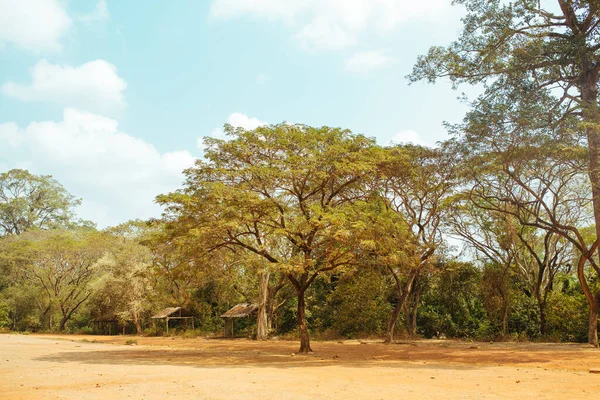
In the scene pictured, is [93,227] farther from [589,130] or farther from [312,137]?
[589,130]

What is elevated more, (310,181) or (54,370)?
(310,181)

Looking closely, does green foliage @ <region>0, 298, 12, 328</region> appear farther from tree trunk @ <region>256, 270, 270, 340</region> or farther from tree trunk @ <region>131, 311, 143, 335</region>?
tree trunk @ <region>256, 270, 270, 340</region>

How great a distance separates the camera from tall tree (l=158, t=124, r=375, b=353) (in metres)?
14.0

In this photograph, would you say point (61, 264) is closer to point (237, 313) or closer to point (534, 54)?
point (237, 313)

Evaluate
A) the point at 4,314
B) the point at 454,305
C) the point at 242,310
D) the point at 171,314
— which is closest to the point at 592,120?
the point at 454,305

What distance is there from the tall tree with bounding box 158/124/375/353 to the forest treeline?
52 mm

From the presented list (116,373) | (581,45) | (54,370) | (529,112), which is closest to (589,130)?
(529,112)

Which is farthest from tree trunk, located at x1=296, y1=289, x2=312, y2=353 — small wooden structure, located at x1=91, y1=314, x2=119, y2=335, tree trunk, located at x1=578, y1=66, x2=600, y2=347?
small wooden structure, located at x1=91, y1=314, x2=119, y2=335

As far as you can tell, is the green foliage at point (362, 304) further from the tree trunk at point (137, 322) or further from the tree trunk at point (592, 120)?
the tree trunk at point (137, 322)

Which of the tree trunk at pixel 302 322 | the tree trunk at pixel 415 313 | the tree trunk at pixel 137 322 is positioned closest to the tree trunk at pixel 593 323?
the tree trunk at pixel 415 313

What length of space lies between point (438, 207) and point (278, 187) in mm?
8600

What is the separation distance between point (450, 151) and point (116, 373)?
12719 mm

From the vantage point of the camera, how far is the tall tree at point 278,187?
13984 millimetres

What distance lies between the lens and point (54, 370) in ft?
38.1
